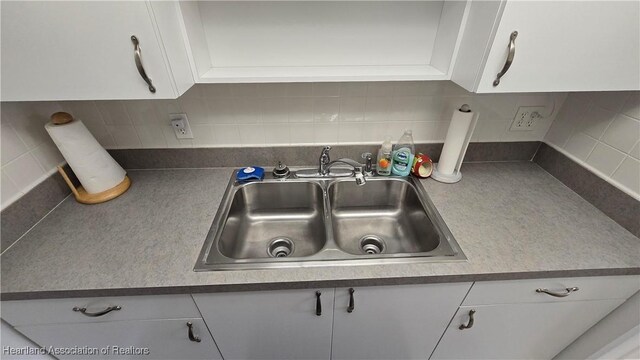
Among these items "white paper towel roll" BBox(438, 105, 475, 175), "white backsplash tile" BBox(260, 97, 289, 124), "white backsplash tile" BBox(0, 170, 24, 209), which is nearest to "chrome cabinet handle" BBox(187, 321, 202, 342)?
"white backsplash tile" BBox(0, 170, 24, 209)

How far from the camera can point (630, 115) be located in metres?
0.88

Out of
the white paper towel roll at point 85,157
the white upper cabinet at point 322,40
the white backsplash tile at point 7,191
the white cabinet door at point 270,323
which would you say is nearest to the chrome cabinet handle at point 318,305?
the white cabinet door at point 270,323

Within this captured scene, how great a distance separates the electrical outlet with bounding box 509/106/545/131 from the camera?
3.74 ft

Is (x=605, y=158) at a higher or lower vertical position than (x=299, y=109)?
lower

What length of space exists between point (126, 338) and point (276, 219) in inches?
26.2

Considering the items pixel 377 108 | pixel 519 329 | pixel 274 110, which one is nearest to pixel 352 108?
pixel 377 108

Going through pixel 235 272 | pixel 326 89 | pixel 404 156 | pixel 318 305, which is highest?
pixel 326 89

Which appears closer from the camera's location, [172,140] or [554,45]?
[554,45]

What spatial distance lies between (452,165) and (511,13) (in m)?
0.60

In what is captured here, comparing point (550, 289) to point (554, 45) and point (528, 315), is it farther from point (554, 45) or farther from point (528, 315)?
point (554, 45)

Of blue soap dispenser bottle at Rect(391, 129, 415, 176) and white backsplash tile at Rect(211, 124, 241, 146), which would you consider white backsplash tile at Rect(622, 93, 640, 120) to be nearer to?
blue soap dispenser bottle at Rect(391, 129, 415, 176)

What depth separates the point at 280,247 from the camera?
1.09 metres

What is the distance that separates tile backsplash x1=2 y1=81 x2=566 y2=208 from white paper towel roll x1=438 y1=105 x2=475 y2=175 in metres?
0.14

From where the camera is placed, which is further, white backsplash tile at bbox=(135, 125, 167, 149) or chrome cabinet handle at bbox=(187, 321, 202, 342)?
white backsplash tile at bbox=(135, 125, 167, 149)
